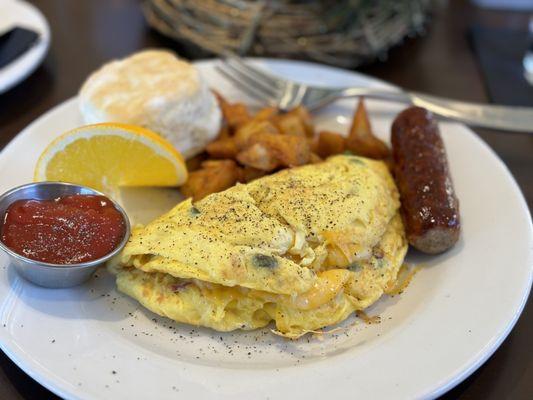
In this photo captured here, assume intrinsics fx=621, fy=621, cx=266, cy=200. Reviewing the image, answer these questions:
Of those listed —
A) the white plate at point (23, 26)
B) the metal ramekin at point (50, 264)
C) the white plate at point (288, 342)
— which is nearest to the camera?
the white plate at point (288, 342)

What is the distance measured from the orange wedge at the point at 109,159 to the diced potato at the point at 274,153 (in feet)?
1.01

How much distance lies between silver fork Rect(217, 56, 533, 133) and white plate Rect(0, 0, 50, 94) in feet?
3.33

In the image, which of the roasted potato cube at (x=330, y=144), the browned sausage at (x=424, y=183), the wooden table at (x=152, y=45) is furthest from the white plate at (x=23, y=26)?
A: the browned sausage at (x=424, y=183)

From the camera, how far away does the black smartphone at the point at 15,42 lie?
3.35 m

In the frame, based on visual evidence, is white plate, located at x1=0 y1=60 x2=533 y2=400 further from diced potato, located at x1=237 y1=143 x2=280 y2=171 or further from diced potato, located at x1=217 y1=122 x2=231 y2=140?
diced potato, located at x1=217 y1=122 x2=231 y2=140

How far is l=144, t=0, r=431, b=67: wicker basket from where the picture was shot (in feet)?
11.9

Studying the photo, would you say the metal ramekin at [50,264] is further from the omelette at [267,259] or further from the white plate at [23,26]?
the white plate at [23,26]

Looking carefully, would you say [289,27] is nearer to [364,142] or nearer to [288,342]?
[364,142]

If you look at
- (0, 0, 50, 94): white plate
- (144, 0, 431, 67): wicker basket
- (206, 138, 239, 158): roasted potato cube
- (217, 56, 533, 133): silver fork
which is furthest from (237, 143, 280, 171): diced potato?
(0, 0, 50, 94): white plate

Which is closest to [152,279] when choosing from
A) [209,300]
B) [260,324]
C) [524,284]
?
[209,300]

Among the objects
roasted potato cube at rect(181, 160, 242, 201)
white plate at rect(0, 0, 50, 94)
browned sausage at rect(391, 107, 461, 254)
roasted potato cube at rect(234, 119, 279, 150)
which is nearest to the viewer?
browned sausage at rect(391, 107, 461, 254)

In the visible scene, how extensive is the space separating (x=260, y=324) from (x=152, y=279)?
0.41 metres

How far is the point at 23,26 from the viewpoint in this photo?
3641mm

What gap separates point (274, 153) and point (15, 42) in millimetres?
1736
